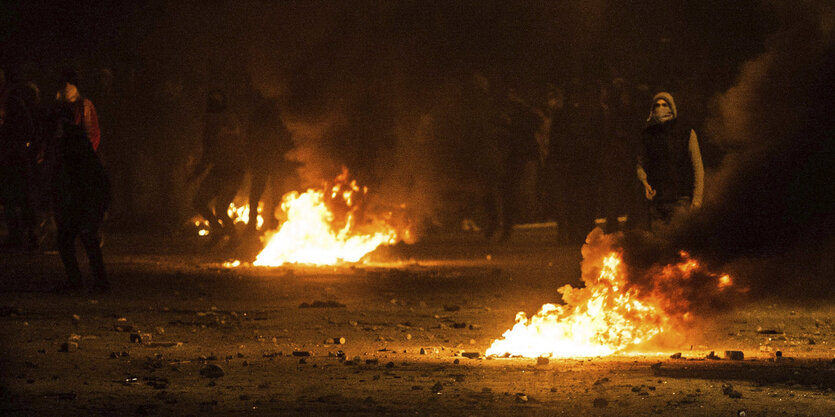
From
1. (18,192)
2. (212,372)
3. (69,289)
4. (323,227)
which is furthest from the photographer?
(18,192)

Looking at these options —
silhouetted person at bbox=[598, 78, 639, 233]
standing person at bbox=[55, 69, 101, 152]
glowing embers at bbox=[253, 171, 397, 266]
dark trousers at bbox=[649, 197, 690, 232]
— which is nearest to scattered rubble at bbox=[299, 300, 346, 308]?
standing person at bbox=[55, 69, 101, 152]

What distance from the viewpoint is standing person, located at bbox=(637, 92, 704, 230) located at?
490 inches

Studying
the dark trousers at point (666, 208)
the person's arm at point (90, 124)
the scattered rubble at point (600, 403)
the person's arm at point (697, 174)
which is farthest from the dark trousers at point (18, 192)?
the scattered rubble at point (600, 403)

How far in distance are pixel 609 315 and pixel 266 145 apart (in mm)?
12807

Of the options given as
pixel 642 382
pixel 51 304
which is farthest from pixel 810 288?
→ pixel 51 304

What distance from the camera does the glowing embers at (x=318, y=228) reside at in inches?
791

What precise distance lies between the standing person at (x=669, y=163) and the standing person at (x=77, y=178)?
581 cm

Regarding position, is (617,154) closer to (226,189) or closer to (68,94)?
(226,189)

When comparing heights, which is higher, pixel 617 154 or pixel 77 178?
pixel 617 154

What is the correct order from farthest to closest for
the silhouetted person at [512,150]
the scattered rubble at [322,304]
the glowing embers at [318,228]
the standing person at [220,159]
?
the silhouetted person at [512,150] < the standing person at [220,159] < the glowing embers at [318,228] < the scattered rubble at [322,304]

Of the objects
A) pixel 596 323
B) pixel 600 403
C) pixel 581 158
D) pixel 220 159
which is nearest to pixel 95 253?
pixel 596 323

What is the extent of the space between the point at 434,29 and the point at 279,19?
16.7ft

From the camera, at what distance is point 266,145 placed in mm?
21938

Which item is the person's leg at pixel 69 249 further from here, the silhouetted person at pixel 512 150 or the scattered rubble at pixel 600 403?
the silhouetted person at pixel 512 150
